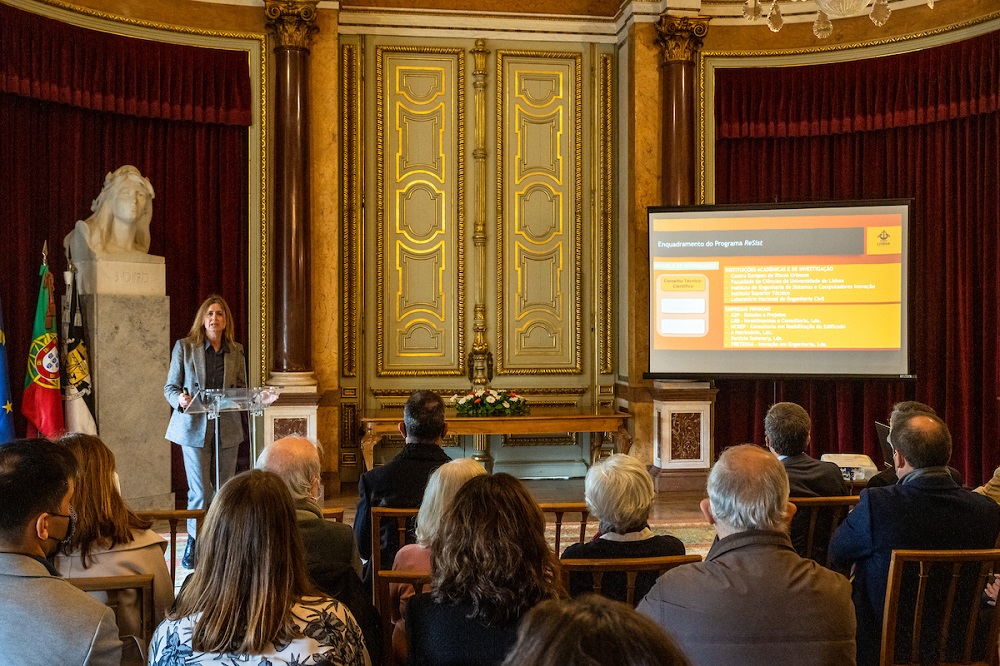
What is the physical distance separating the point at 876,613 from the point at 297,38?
18.0ft

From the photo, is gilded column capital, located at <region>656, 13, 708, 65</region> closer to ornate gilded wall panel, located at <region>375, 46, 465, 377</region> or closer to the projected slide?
the projected slide

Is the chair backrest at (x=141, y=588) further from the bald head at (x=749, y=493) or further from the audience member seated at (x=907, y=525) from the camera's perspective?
the audience member seated at (x=907, y=525)

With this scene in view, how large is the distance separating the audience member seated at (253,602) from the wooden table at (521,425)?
4765mm

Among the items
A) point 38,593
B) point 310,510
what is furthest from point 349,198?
point 38,593

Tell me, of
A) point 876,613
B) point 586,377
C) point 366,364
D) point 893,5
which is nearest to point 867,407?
point 586,377

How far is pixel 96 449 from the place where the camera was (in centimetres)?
229

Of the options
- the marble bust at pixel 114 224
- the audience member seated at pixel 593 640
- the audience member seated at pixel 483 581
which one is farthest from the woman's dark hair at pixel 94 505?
the marble bust at pixel 114 224

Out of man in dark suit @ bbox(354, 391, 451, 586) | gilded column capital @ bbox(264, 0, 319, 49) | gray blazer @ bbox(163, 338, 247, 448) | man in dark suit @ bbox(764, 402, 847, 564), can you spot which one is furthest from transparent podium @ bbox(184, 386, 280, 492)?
gilded column capital @ bbox(264, 0, 319, 49)

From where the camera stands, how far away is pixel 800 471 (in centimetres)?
330

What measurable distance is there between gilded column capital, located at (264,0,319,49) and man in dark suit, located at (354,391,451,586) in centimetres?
402

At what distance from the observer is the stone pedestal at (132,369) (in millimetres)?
5660

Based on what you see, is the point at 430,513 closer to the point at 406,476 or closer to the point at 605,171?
the point at 406,476

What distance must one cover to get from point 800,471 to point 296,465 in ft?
5.85

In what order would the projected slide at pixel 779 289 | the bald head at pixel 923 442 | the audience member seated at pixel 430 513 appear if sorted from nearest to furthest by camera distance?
the audience member seated at pixel 430 513 < the bald head at pixel 923 442 < the projected slide at pixel 779 289
